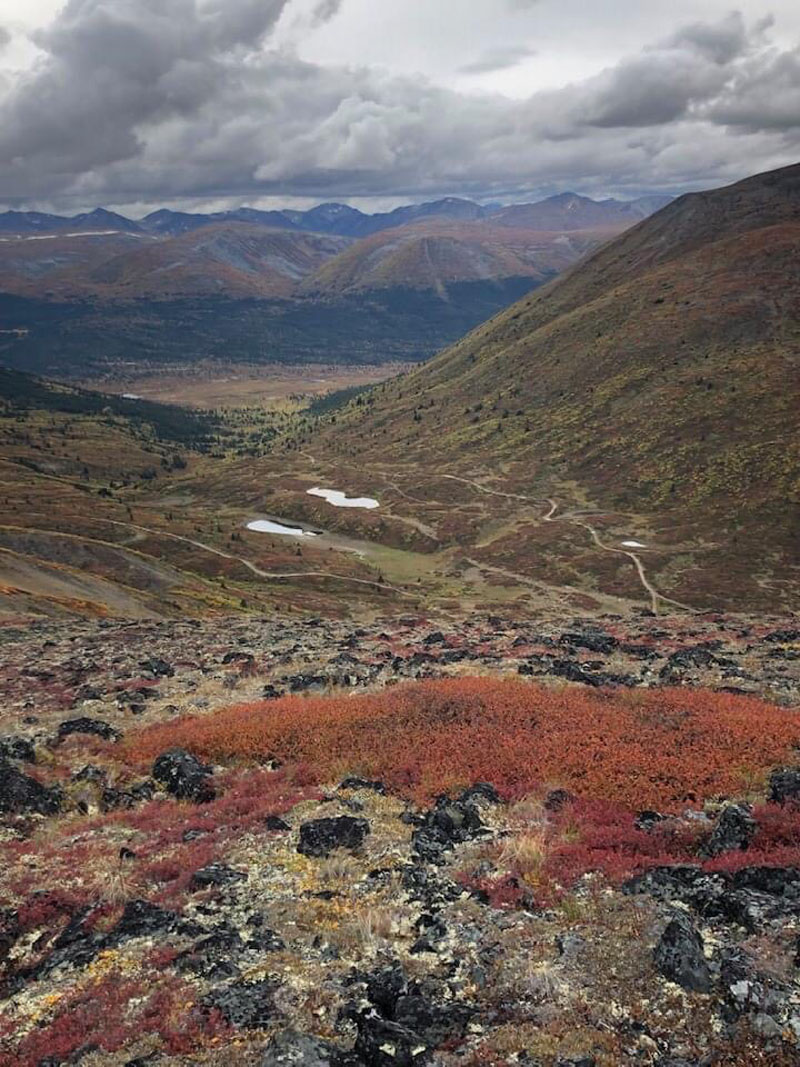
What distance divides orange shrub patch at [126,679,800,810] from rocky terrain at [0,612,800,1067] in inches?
4.5

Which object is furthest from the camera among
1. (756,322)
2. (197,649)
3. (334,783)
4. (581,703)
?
(756,322)

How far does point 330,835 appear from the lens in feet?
56.2

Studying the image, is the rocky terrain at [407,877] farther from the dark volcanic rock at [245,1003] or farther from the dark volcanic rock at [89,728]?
the dark volcanic rock at [89,728]

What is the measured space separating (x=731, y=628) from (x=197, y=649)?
4052cm

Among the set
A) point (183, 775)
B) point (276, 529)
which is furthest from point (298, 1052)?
point (276, 529)

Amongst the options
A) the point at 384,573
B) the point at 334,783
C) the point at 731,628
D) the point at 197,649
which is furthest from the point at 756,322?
the point at 334,783

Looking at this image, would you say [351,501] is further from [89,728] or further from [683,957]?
[683,957]

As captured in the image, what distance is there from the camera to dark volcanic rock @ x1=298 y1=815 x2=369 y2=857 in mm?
16797

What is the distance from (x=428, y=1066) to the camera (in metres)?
9.62

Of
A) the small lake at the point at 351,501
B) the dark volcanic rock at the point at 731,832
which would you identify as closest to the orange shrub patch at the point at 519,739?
the dark volcanic rock at the point at 731,832

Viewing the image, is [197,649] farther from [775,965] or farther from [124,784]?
[775,965]

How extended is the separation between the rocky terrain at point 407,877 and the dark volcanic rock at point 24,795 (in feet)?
0.31

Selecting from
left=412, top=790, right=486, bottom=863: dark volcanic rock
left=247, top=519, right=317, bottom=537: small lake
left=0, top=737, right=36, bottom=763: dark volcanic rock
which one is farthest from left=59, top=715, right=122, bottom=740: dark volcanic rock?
left=247, top=519, right=317, bottom=537: small lake

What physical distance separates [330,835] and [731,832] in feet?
31.1
